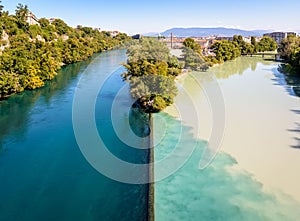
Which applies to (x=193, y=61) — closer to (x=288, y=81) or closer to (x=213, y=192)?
(x=288, y=81)

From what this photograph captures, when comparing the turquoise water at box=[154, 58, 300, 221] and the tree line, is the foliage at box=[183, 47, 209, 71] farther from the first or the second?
the turquoise water at box=[154, 58, 300, 221]

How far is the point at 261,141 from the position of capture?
773cm

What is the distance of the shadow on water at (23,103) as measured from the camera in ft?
31.0

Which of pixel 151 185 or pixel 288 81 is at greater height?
pixel 288 81

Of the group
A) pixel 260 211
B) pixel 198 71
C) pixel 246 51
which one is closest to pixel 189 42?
pixel 198 71

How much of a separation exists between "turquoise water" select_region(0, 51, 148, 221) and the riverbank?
2.57 meters

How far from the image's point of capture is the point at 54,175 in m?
6.52

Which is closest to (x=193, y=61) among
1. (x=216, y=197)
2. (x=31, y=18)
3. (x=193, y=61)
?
(x=193, y=61)

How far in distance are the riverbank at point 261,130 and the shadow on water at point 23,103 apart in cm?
559

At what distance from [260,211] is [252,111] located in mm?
6121

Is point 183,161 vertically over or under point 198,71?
under

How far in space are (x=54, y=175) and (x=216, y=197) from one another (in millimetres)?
3797

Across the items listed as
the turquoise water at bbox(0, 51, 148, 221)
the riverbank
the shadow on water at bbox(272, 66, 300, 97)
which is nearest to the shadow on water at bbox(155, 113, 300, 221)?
the riverbank

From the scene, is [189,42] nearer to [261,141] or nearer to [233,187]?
[261,141]
